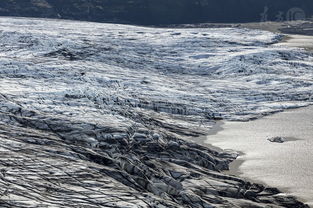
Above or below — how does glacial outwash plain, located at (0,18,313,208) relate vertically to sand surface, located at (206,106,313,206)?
above

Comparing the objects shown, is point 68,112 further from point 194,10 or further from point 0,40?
point 194,10

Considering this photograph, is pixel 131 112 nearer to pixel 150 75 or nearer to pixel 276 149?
pixel 276 149

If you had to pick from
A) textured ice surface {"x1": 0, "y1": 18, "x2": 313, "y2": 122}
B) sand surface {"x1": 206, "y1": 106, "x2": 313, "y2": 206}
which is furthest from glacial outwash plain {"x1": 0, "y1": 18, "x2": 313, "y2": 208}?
sand surface {"x1": 206, "y1": 106, "x2": 313, "y2": 206}

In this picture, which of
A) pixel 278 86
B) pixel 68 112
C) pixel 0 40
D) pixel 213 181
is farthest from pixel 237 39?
pixel 213 181

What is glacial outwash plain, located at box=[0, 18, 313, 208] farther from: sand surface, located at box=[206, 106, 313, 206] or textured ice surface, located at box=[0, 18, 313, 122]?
sand surface, located at box=[206, 106, 313, 206]

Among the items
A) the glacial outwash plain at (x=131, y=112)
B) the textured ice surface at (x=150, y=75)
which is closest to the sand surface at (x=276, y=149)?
the glacial outwash plain at (x=131, y=112)

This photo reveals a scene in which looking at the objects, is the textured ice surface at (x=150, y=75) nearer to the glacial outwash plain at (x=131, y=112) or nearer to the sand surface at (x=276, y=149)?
the glacial outwash plain at (x=131, y=112)

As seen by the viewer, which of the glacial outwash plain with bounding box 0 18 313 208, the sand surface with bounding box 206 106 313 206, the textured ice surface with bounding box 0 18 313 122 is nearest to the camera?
the glacial outwash plain with bounding box 0 18 313 208

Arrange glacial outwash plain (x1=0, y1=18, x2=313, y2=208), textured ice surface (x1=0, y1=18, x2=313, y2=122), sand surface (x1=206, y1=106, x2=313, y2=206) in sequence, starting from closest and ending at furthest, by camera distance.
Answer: glacial outwash plain (x1=0, y1=18, x2=313, y2=208) < sand surface (x1=206, y1=106, x2=313, y2=206) < textured ice surface (x1=0, y1=18, x2=313, y2=122)
